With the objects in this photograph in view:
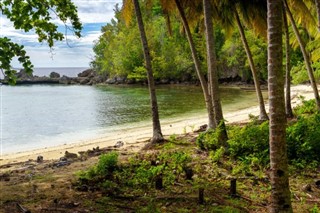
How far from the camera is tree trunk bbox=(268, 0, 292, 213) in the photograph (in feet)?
14.8

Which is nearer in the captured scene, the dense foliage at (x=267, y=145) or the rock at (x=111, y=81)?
the dense foliage at (x=267, y=145)

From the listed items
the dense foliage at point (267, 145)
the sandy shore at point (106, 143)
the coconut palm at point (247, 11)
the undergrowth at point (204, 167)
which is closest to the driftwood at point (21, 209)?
the undergrowth at point (204, 167)

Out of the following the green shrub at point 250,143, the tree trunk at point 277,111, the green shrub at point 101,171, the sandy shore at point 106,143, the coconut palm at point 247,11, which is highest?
the coconut palm at point 247,11

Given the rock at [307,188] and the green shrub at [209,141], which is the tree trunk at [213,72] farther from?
the rock at [307,188]

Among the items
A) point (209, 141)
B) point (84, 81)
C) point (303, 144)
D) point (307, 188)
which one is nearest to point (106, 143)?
point (209, 141)

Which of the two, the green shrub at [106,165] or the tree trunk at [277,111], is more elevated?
the tree trunk at [277,111]

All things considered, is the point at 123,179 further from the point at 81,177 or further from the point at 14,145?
the point at 14,145

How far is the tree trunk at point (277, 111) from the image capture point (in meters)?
4.50

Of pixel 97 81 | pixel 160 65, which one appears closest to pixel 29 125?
pixel 160 65

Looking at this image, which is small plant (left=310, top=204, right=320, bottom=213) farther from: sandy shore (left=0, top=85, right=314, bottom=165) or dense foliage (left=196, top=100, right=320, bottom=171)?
sandy shore (left=0, top=85, right=314, bottom=165)

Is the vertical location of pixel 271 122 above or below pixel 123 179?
above

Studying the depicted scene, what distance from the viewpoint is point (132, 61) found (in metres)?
65.4

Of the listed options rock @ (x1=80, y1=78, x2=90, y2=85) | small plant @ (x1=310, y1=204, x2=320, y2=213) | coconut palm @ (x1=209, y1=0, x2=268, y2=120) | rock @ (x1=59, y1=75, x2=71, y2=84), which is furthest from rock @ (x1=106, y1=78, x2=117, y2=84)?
small plant @ (x1=310, y1=204, x2=320, y2=213)

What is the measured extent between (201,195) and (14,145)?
53.8ft
